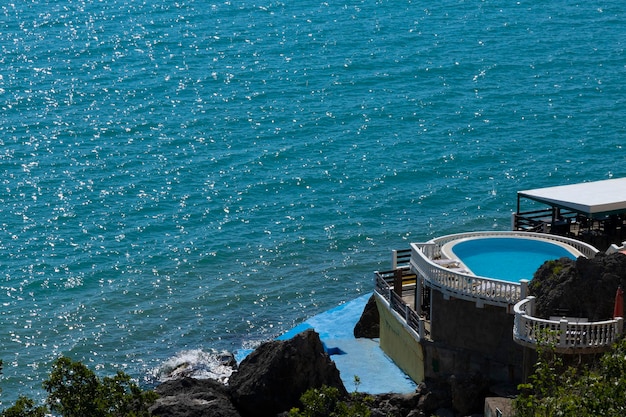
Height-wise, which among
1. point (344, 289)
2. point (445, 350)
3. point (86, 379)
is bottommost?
point (344, 289)

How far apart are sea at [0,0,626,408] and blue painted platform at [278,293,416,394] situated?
275 centimetres

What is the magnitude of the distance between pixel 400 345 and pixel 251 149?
34275mm

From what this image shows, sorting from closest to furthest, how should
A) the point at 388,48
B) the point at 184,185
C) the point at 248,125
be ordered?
the point at 184,185
the point at 248,125
the point at 388,48

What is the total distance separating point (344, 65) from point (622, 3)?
29.4 metres

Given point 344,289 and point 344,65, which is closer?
point 344,289

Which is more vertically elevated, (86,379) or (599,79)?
(86,379)

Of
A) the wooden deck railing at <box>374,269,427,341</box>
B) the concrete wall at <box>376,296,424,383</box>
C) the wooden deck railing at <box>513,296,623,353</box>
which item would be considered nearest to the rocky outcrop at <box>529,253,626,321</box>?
the wooden deck railing at <box>513,296,623,353</box>

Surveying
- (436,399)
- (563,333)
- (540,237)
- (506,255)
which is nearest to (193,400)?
(436,399)

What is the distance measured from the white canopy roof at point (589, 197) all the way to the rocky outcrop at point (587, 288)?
272 inches

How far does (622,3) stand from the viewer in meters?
107

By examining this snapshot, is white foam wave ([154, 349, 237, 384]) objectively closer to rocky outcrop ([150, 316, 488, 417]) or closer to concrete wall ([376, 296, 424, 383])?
concrete wall ([376, 296, 424, 383])

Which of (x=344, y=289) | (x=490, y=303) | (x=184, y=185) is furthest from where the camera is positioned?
(x=184, y=185)

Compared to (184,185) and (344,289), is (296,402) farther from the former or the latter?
(184,185)

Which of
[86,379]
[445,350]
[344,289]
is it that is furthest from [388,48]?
[86,379]
